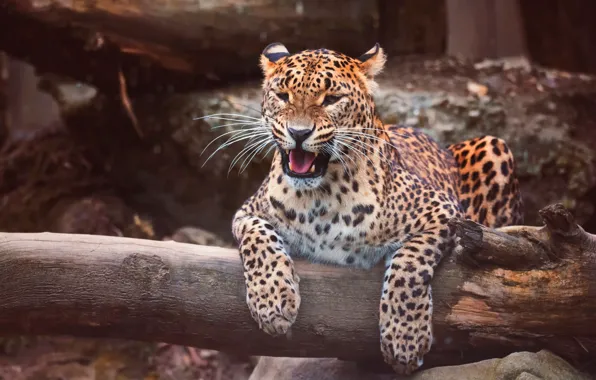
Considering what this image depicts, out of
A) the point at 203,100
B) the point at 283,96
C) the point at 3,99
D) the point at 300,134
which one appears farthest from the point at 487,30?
the point at 3,99

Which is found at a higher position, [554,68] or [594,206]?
→ [554,68]

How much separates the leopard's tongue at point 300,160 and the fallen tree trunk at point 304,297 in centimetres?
70

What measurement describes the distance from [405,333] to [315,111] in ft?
4.65

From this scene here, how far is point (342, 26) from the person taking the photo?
8461 mm

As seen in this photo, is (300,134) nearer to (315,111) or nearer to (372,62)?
(315,111)

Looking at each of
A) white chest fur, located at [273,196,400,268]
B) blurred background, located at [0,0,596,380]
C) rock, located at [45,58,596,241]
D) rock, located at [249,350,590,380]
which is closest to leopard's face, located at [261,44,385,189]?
white chest fur, located at [273,196,400,268]

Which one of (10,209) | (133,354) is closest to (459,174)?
(133,354)

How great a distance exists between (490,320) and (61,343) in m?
4.41

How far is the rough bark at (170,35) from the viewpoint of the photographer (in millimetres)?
7684

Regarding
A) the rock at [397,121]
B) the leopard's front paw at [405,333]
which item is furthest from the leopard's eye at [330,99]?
the rock at [397,121]

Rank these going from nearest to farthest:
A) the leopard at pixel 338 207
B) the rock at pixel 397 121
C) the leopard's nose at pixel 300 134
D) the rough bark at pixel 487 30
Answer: the leopard's nose at pixel 300 134, the leopard at pixel 338 207, the rock at pixel 397 121, the rough bark at pixel 487 30

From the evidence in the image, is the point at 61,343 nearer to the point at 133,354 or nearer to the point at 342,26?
the point at 133,354

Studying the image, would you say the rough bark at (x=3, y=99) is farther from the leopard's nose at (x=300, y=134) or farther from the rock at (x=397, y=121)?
the leopard's nose at (x=300, y=134)

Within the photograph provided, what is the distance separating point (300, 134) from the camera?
468 centimetres
